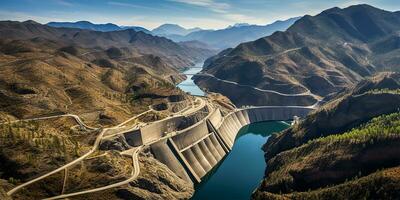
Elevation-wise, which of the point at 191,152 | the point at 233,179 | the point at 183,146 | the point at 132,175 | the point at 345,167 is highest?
the point at 345,167

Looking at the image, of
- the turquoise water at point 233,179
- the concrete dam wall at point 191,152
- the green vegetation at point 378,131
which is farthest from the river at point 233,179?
the green vegetation at point 378,131

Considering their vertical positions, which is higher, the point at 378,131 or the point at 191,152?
the point at 378,131

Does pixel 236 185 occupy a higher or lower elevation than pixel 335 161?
lower

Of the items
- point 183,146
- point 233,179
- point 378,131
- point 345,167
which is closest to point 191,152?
point 183,146

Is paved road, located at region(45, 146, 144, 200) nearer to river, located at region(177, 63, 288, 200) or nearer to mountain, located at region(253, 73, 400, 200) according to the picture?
river, located at region(177, 63, 288, 200)

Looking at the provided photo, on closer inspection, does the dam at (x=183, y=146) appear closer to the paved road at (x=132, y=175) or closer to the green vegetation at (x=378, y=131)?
the paved road at (x=132, y=175)

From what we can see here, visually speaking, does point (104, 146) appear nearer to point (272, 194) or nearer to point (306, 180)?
point (272, 194)

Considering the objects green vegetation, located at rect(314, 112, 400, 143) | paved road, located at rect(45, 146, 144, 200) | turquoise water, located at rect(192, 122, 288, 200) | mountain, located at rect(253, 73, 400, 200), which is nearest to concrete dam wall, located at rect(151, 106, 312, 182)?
turquoise water, located at rect(192, 122, 288, 200)

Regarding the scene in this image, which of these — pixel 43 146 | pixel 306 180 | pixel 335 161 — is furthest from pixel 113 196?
pixel 335 161

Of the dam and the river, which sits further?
the dam

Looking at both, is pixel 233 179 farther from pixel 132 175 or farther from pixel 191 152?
pixel 132 175

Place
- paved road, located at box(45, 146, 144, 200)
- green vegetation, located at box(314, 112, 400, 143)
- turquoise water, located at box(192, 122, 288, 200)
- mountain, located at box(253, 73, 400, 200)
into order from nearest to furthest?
mountain, located at box(253, 73, 400, 200) < paved road, located at box(45, 146, 144, 200) < green vegetation, located at box(314, 112, 400, 143) < turquoise water, located at box(192, 122, 288, 200)
